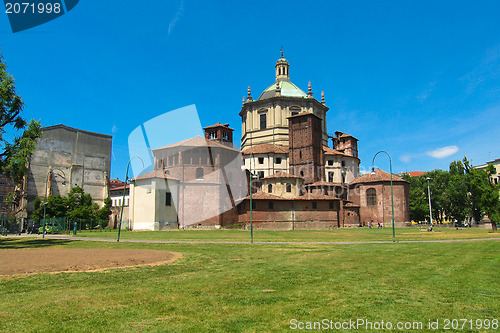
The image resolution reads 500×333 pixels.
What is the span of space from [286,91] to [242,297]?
7286 cm

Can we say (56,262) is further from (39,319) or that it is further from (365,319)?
(365,319)

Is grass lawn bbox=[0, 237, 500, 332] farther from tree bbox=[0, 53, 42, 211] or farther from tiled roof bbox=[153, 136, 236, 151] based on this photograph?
tiled roof bbox=[153, 136, 236, 151]

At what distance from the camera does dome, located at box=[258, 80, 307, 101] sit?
7750 cm

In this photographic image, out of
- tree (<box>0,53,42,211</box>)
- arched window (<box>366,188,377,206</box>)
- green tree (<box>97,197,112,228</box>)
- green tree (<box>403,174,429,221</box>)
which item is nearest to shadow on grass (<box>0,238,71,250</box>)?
tree (<box>0,53,42,211</box>)

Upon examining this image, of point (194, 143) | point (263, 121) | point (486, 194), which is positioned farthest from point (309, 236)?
point (263, 121)

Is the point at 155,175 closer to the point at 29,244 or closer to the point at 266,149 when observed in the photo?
the point at 266,149

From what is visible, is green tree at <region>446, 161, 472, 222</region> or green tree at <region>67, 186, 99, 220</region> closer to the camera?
green tree at <region>67, 186, 99, 220</region>

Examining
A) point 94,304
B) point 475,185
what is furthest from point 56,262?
point 475,185

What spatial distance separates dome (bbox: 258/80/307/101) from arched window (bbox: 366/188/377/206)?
25.4 meters

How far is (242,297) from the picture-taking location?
27.5 feet

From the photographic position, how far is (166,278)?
11.2 metres

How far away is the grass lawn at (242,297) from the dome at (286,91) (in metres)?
66.9

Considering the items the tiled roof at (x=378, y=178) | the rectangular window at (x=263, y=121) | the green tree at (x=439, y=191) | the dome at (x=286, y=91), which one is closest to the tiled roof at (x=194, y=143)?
the rectangular window at (x=263, y=121)

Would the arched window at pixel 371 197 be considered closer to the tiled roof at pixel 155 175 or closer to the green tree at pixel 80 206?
the tiled roof at pixel 155 175
